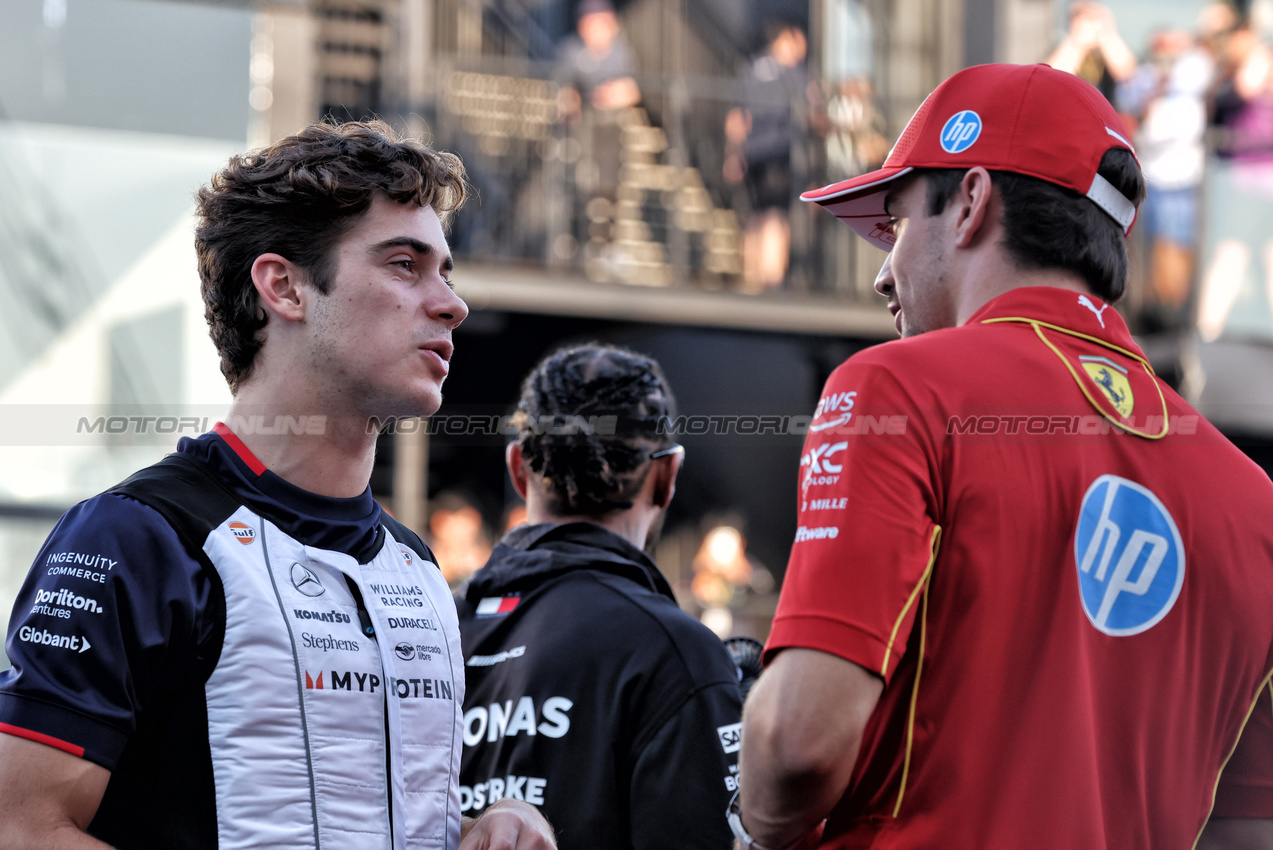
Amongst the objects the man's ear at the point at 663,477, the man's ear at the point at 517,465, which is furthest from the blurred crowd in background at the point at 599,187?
the man's ear at the point at 663,477

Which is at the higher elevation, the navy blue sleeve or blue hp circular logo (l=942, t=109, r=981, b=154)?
blue hp circular logo (l=942, t=109, r=981, b=154)

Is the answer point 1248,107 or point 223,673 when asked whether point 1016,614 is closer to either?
point 223,673

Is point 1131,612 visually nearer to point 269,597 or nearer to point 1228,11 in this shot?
point 269,597

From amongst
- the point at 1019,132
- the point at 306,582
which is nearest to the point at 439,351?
the point at 306,582

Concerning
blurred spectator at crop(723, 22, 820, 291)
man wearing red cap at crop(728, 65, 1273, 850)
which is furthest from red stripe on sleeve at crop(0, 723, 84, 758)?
blurred spectator at crop(723, 22, 820, 291)

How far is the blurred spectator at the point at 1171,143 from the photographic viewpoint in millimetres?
10047

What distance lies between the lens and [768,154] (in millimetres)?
10695

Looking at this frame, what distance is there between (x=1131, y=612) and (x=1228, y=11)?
11.7 meters

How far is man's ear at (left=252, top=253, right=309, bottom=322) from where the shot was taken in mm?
1944

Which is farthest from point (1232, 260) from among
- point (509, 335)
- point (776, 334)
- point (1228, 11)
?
point (509, 335)

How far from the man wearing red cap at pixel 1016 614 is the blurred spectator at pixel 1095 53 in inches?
365

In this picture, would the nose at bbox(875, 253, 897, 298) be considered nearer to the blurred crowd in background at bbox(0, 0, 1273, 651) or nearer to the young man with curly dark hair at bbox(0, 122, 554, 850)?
the young man with curly dark hair at bbox(0, 122, 554, 850)

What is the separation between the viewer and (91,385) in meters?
Result: 7.99

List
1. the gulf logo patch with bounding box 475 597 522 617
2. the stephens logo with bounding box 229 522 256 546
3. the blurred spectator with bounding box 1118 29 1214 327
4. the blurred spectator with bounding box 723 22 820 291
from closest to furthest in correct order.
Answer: the stephens logo with bounding box 229 522 256 546 → the gulf logo patch with bounding box 475 597 522 617 → the blurred spectator with bounding box 1118 29 1214 327 → the blurred spectator with bounding box 723 22 820 291
